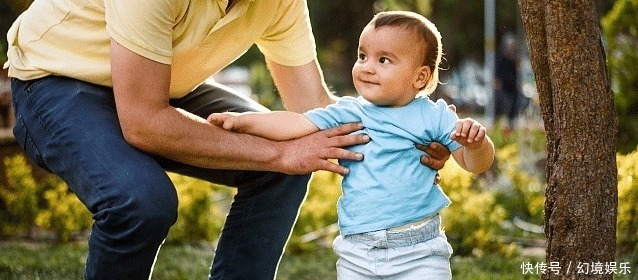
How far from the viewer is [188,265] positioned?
15.8 feet

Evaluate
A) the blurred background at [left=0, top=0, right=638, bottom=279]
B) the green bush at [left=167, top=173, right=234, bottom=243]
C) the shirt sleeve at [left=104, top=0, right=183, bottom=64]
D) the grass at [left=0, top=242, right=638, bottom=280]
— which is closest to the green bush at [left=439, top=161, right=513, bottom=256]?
the blurred background at [left=0, top=0, right=638, bottom=279]

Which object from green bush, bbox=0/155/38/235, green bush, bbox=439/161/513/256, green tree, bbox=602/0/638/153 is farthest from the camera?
green tree, bbox=602/0/638/153

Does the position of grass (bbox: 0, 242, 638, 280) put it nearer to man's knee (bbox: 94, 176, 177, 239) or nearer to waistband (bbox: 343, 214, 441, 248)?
waistband (bbox: 343, 214, 441, 248)

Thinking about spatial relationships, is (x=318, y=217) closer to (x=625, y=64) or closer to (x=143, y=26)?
(x=625, y=64)

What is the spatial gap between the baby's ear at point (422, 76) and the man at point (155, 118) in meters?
0.21

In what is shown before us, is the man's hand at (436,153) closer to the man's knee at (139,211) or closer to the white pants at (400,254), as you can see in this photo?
the white pants at (400,254)

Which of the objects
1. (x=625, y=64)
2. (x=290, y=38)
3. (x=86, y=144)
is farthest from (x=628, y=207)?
(x=86, y=144)

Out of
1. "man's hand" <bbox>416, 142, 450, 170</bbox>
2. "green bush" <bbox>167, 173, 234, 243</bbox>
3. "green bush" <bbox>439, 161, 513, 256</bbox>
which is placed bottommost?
"green bush" <bbox>167, 173, 234, 243</bbox>

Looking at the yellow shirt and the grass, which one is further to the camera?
the grass

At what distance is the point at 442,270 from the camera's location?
2.76 m

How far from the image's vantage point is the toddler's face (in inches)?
108

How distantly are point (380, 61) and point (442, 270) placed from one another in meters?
0.60

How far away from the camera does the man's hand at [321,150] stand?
2.81 metres

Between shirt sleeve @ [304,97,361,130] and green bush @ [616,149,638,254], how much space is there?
234cm
